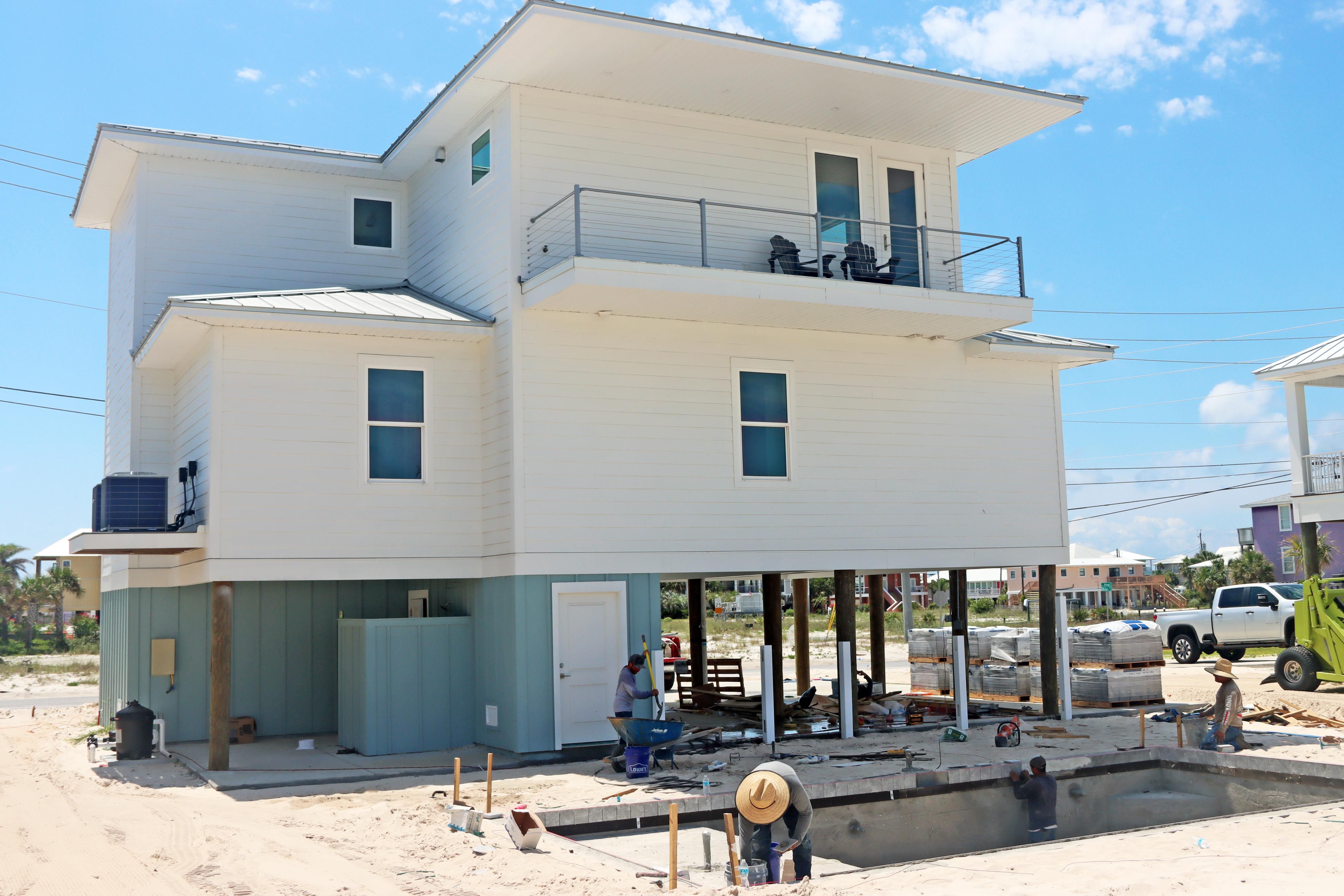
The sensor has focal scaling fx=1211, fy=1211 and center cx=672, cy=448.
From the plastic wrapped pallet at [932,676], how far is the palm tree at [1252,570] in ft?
136

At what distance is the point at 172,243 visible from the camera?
19578 mm

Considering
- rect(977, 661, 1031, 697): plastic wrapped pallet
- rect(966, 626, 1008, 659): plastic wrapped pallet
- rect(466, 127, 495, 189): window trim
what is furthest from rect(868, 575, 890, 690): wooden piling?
rect(466, 127, 495, 189): window trim

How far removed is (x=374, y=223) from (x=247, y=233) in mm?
2064

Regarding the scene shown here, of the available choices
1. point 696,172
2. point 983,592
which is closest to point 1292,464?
point 696,172

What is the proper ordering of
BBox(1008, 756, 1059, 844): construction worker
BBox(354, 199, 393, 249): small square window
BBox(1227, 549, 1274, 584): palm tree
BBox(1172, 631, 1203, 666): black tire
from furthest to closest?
BBox(1227, 549, 1274, 584): palm tree < BBox(1172, 631, 1203, 666): black tire < BBox(354, 199, 393, 249): small square window < BBox(1008, 756, 1059, 844): construction worker

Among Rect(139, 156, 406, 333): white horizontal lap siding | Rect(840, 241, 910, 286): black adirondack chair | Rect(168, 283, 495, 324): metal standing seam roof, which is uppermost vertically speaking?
Rect(139, 156, 406, 333): white horizontal lap siding

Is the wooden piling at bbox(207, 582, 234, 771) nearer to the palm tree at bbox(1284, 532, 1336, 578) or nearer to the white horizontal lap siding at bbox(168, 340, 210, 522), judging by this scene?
the white horizontal lap siding at bbox(168, 340, 210, 522)

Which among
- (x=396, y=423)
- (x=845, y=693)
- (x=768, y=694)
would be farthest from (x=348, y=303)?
(x=845, y=693)

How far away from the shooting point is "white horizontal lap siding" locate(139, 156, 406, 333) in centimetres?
1950

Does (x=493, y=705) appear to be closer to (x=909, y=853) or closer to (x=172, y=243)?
(x=909, y=853)

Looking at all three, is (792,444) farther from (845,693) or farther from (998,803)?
(998,803)

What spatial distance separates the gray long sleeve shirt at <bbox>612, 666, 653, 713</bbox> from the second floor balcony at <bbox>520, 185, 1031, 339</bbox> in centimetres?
500

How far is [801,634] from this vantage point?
86.3 ft

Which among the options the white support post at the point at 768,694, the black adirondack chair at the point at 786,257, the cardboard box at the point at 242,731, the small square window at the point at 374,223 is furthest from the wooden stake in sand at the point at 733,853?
the small square window at the point at 374,223
